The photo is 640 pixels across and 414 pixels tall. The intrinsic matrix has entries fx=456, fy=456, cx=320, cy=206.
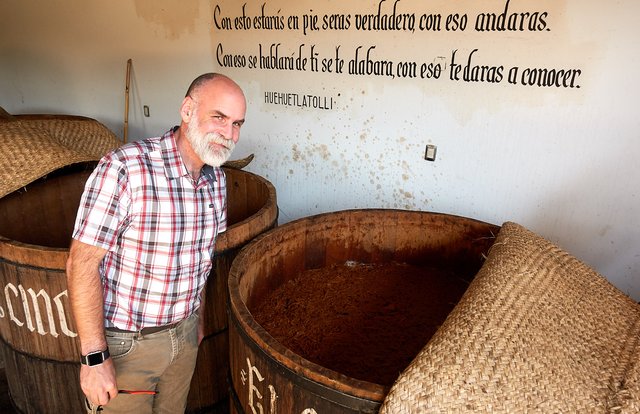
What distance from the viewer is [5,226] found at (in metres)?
2.49

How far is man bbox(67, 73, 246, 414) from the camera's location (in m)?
1.32

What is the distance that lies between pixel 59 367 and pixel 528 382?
1813mm

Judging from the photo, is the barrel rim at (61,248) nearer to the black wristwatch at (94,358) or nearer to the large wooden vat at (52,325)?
the large wooden vat at (52,325)

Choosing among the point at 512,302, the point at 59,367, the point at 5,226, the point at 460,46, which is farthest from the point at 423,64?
the point at 5,226

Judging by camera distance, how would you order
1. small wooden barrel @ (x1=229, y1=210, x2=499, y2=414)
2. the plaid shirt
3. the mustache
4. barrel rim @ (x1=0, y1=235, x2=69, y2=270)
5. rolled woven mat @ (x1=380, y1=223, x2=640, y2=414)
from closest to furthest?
rolled woven mat @ (x1=380, y1=223, x2=640, y2=414) → small wooden barrel @ (x1=229, y1=210, x2=499, y2=414) → the plaid shirt → the mustache → barrel rim @ (x1=0, y1=235, x2=69, y2=270)

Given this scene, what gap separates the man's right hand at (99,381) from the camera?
1376 millimetres

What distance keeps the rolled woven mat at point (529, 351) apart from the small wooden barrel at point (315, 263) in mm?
141

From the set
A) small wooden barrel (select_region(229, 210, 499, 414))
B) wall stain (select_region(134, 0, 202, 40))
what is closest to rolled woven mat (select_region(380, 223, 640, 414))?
small wooden barrel (select_region(229, 210, 499, 414))

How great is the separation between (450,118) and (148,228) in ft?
4.95

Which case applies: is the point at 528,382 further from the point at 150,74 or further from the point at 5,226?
the point at 150,74

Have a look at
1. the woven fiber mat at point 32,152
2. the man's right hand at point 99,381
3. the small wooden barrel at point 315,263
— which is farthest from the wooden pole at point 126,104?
the man's right hand at point 99,381

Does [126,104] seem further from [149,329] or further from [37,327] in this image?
[149,329]

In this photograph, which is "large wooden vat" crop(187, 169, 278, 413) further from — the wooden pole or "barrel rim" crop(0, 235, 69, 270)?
the wooden pole

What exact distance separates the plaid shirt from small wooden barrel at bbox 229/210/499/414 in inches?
7.5
